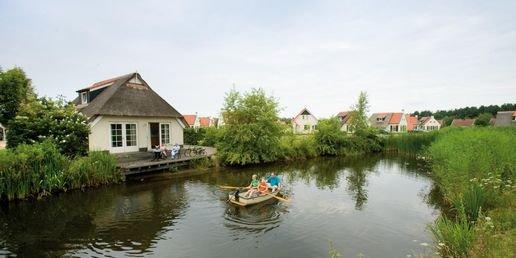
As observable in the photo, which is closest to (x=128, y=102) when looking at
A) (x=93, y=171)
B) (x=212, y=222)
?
(x=93, y=171)

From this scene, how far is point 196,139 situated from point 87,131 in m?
14.9

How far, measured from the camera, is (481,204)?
384 inches

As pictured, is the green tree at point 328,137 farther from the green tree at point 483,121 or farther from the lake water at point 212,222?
the green tree at point 483,121

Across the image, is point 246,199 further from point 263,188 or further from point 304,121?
point 304,121

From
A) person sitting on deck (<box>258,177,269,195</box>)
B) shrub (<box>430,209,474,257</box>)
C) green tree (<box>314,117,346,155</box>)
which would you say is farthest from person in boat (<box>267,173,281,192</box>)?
green tree (<box>314,117,346,155</box>)

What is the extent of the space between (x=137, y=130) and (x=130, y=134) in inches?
21.3

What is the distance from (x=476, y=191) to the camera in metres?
9.84

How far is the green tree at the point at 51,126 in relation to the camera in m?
16.6

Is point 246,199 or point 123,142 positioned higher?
point 123,142

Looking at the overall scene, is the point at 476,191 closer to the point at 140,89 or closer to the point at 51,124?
the point at 51,124

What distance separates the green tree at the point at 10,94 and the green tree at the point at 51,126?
13.6 meters

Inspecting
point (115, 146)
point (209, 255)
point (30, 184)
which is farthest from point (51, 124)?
point (209, 255)

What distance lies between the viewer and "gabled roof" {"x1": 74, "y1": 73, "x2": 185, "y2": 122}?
21109mm

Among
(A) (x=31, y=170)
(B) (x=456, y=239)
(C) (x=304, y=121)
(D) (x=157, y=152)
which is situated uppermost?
(C) (x=304, y=121)
